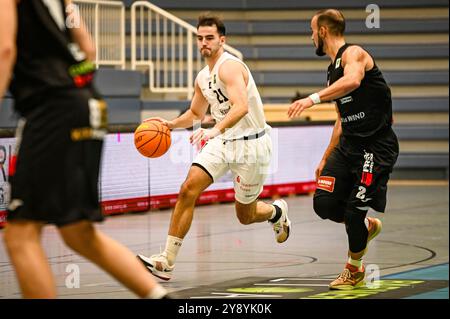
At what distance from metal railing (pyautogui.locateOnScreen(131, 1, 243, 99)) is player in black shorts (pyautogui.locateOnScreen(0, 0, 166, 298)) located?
13.8 m

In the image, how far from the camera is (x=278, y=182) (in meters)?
16.3

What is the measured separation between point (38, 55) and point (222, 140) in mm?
3862

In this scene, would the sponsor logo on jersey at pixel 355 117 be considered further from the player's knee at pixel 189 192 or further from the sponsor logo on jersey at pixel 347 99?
the player's knee at pixel 189 192

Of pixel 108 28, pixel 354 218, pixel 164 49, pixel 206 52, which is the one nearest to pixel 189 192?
pixel 206 52

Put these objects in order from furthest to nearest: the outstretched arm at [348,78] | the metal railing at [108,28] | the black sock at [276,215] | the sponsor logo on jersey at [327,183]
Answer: the metal railing at [108,28]
the black sock at [276,215]
the sponsor logo on jersey at [327,183]
the outstretched arm at [348,78]

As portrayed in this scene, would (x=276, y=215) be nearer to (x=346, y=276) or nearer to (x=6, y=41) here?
(x=346, y=276)

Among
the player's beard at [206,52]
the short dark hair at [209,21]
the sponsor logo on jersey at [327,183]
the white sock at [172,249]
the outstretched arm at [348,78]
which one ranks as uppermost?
the short dark hair at [209,21]

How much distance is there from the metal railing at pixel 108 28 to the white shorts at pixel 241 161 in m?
9.92

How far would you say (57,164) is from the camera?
4699 mm

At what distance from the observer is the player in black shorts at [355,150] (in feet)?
25.0

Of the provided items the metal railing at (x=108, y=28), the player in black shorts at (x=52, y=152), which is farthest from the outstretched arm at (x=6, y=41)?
the metal railing at (x=108, y=28)
